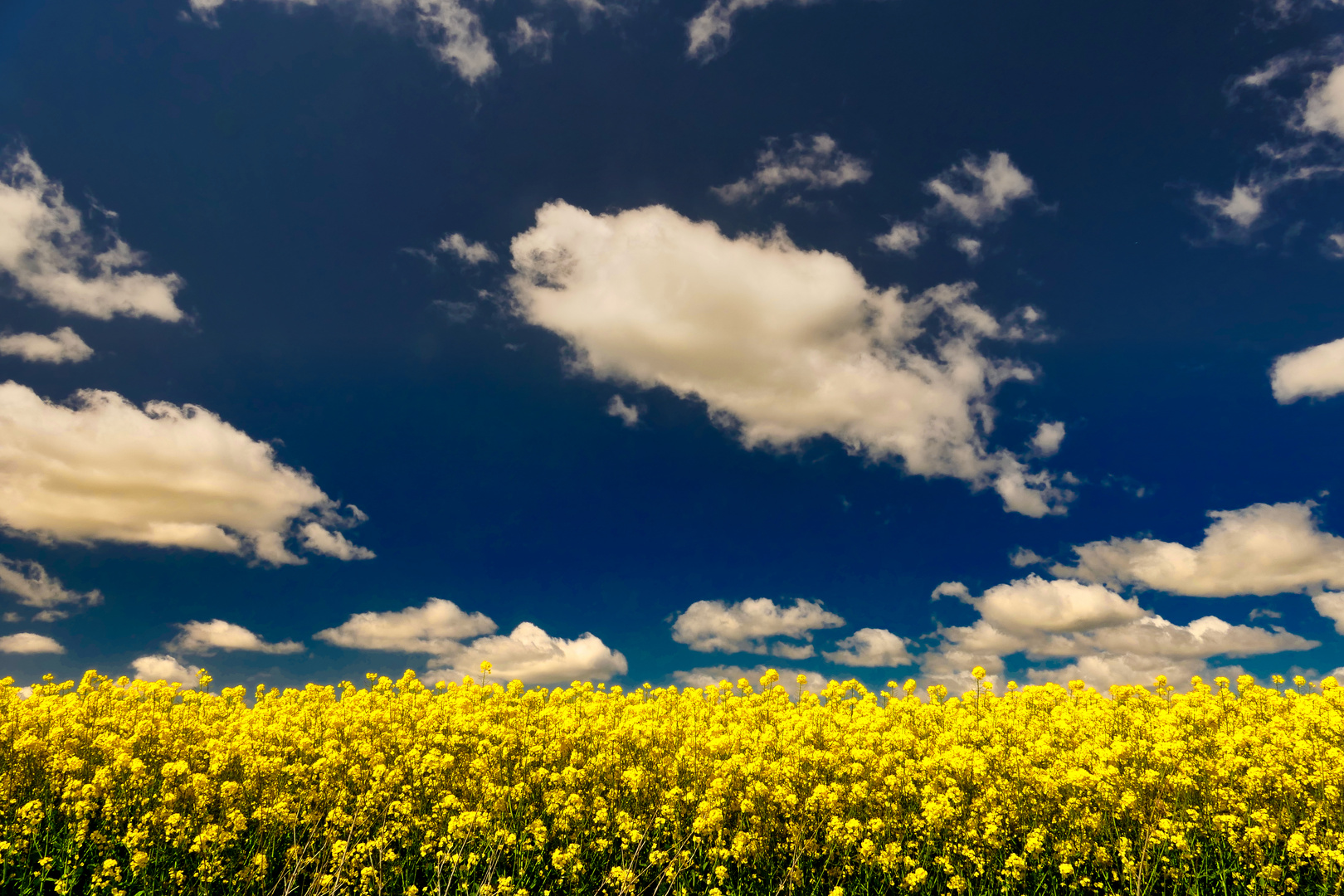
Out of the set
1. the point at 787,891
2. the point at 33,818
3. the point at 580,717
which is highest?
the point at 580,717

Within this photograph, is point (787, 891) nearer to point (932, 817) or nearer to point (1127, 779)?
point (932, 817)

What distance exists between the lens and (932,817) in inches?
403

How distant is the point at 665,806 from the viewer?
1089 centimetres

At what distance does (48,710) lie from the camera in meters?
14.8

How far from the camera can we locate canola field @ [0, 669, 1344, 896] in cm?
996

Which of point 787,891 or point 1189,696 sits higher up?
point 1189,696

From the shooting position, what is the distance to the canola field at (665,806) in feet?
32.7

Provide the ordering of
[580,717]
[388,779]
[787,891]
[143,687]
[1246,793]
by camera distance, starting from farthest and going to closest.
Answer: [143,687], [580,717], [388,779], [1246,793], [787,891]

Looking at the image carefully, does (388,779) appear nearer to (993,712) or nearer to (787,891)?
(787,891)

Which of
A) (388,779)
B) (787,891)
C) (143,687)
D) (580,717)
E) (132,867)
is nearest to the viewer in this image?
(132,867)

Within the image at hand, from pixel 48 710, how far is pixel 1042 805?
18975 millimetres

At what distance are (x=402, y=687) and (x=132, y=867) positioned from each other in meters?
8.85

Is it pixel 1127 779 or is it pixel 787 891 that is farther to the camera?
pixel 1127 779

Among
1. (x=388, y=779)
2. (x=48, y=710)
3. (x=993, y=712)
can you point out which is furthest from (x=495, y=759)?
(x=993, y=712)
